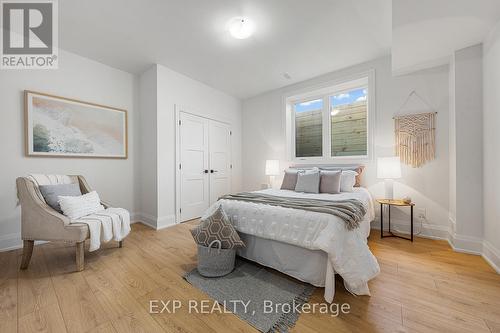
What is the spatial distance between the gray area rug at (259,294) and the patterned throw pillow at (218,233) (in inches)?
11.6

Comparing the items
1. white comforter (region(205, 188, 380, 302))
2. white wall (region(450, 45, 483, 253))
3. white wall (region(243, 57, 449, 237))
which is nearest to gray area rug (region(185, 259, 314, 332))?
white comforter (region(205, 188, 380, 302))

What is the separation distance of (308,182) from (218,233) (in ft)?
5.53

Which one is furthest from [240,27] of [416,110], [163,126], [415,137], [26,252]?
[26,252]

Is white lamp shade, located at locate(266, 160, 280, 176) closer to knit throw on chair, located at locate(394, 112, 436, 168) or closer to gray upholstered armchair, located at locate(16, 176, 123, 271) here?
knit throw on chair, located at locate(394, 112, 436, 168)

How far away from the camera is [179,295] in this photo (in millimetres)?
1613

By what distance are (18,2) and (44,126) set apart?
137cm

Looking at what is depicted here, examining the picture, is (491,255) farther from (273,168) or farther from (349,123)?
(273,168)

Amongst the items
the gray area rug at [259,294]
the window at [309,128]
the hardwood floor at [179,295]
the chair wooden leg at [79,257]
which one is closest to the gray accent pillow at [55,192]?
the chair wooden leg at [79,257]

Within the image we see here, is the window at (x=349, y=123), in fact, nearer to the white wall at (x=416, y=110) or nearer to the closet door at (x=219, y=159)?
the white wall at (x=416, y=110)

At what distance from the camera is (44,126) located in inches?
108

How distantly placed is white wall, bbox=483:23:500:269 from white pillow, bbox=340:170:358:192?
1310 millimetres

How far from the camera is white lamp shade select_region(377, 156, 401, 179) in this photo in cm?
274

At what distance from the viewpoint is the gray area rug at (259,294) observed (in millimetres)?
1358

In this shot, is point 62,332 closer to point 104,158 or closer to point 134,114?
point 104,158
